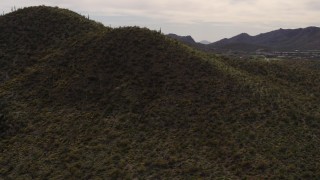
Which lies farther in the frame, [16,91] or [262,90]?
[16,91]

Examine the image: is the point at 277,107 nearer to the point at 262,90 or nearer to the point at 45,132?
the point at 262,90

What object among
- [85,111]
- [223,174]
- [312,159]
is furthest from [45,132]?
[312,159]

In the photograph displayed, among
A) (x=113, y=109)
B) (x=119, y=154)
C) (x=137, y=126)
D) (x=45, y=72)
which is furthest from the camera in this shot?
(x=45, y=72)

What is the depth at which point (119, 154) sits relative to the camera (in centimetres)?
2564

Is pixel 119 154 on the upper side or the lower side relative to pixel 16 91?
lower

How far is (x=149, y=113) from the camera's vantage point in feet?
100

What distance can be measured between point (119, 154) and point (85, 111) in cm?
781

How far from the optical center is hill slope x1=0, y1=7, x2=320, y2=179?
24.2 m

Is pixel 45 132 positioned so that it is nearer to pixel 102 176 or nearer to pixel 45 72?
pixel 102 176

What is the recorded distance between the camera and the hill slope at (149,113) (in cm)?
2420

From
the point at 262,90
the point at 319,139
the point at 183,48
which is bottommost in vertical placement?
the point at 319,139

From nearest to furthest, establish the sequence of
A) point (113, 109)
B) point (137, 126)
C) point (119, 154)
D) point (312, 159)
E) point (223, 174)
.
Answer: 1. point (223, 174)
2. point (312, 159)
3. point (119, 154)
4. point (137, 126)
5. point (113, 109)

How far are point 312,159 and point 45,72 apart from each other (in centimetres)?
2807

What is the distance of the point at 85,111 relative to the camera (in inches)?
1259
